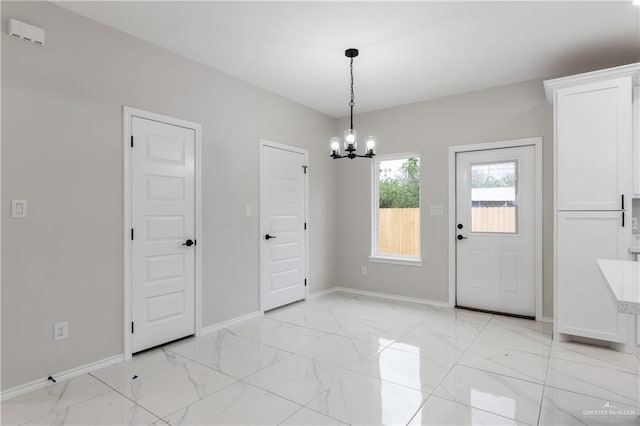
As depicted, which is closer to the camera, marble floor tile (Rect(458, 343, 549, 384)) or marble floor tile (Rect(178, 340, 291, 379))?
marble floor tile (Rect(458, 343, 549, 384))

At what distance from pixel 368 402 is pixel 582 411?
1316 millimetres

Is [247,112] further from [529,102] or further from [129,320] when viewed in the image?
[529,102]

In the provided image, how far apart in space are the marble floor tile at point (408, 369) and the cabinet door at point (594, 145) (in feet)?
6.39

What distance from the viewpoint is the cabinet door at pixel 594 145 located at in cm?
303

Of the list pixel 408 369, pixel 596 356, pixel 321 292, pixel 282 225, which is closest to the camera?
pixel 408 369

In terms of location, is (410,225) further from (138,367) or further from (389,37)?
(138,367)

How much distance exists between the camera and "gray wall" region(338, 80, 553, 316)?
13.1 ft

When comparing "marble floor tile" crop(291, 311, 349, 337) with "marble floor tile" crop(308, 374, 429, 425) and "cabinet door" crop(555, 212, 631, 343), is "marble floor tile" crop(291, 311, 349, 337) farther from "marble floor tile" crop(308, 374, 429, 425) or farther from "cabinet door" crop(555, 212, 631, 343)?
"cabinet door" crop(555, 212, 631, 343)

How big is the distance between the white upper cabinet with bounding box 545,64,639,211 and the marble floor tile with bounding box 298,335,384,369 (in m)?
2.28

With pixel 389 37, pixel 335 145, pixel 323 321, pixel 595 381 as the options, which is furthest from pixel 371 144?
pixel 595 381

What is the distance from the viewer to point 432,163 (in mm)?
4707

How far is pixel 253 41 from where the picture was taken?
3143 millimetres

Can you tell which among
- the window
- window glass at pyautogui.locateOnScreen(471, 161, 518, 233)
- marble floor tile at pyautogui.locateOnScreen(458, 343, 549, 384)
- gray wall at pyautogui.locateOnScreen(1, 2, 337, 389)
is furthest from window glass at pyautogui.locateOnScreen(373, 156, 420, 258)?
gray wall at pyautogui.locateOnScreen(1, 2, 337, 389)

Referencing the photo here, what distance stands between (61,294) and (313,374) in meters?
2.00
